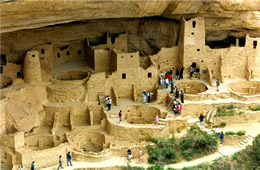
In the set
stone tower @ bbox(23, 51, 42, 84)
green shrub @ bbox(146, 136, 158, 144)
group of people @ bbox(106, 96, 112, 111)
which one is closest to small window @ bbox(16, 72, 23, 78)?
stone tower @ bbox(23, 51, 42, 84)

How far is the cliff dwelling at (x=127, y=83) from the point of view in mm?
20219

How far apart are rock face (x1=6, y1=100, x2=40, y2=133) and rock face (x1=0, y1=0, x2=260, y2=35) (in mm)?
3799

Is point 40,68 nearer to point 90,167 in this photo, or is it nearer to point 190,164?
point 90,167

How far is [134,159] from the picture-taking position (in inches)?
818

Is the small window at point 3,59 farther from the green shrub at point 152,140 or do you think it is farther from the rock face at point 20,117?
the green shrub at point 152,140

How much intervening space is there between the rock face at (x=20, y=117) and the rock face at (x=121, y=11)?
3.80 metres

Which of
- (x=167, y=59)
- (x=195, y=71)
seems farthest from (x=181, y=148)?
(x=167, y=59)

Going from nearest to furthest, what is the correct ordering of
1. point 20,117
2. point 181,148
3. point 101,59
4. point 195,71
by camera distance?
1. point 181,148
2. point 20,117
3. point 101,59
4. point 195,71

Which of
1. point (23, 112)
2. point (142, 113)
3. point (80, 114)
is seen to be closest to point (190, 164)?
point (142, 113)

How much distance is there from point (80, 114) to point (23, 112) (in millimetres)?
2765

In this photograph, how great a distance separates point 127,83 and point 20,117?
566cm

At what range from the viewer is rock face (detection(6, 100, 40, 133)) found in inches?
813

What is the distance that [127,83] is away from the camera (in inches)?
929

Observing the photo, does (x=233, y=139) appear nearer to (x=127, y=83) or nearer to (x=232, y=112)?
(x=232, y=112)
